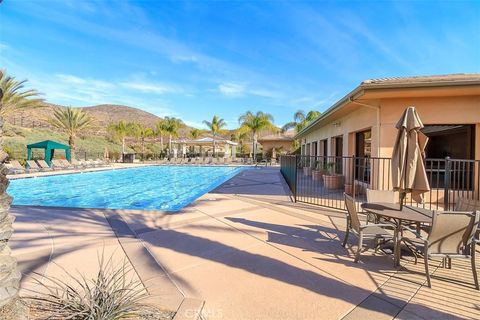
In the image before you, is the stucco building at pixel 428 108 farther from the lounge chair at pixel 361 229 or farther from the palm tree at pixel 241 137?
the palm tree at pixel 241 137

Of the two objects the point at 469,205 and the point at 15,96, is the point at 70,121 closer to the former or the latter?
the point at 15,96

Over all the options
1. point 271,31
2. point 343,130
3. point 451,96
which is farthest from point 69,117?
point 451,96

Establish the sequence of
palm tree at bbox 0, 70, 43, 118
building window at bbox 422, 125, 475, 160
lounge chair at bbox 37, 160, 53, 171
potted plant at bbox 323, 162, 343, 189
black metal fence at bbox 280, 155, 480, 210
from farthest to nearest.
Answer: lounge chair at bbox 37, 160, 53, 171, palm tree at bbox 0, 70, 43, 118, potted plant at bbox 323, 162, 343, 189, building window at bbox 422, 125, 475, 160, black metal fence at bbox 280, 155, 480, 210

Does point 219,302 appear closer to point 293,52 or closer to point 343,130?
point 343,130

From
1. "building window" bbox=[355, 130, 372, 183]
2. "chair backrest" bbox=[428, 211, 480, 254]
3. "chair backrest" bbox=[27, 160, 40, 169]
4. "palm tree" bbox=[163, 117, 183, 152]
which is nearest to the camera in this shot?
"chair backrest" bbox=[428, 211, 480, 254]

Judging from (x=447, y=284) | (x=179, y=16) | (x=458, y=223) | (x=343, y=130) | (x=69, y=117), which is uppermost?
(x=179, y=16)

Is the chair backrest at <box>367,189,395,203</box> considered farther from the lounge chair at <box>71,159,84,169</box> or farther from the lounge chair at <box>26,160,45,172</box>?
the lounge chair at <box>71,159,84,169</box>

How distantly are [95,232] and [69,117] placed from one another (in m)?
27.4

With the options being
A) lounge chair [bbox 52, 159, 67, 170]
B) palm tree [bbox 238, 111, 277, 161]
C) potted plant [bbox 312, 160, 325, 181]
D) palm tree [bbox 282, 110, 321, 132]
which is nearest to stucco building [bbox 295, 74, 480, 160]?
potted plant [bbox 312, 160, 325, 181]

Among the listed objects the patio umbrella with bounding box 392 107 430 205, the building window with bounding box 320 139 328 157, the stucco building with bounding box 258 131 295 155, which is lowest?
the patio umbrella with bounding box 392 107 430 205

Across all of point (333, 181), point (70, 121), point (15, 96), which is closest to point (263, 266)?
point (333, 181)

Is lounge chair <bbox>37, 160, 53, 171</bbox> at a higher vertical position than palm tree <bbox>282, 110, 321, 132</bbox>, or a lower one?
lower

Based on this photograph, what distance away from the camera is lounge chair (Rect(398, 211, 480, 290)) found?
3.11 metres

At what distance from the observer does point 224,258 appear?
13.0 feet
